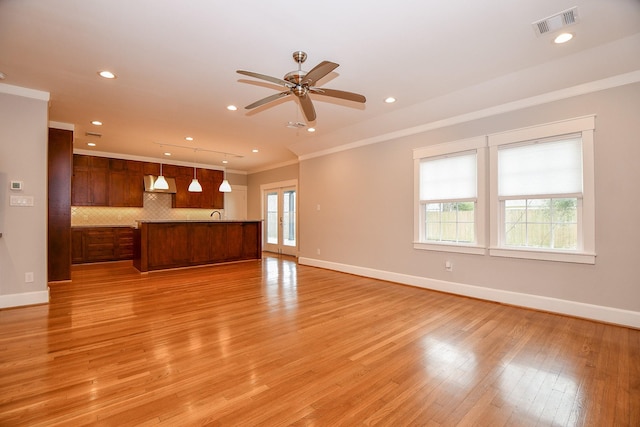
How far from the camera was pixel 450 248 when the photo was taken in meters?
4.41

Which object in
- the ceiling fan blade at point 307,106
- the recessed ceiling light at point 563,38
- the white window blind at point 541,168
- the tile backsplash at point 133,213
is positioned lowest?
the tile backsplash at point 133,213

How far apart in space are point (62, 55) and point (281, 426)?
4051 mm

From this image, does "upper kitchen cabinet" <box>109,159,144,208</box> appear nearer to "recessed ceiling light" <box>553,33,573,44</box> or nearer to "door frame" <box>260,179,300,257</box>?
"door frame" <box>260,179,300,257</box>

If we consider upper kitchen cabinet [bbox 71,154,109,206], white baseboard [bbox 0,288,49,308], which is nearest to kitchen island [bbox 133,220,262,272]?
upper kitchen cabinet [bbox 71,154,109,206]

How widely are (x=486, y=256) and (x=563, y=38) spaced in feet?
8.68

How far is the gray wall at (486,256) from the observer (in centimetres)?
308

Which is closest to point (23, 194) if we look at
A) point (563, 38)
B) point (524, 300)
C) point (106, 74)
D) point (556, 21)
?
point (106, 74)

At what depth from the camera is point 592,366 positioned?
226 cm

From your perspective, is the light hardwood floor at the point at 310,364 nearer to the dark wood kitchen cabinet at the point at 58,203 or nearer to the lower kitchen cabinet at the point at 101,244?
the dark wood kitchen cabinet at the point at 58,203

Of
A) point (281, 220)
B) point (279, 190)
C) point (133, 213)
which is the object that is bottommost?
point (281, 220)

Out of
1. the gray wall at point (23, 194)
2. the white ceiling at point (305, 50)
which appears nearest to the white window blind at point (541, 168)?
the white ceiling at point (305, 50)

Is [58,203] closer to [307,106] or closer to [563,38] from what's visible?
[307,106]

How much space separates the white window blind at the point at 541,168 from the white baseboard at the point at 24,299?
6416 mm

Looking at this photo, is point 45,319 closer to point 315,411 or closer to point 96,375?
point 96,375
